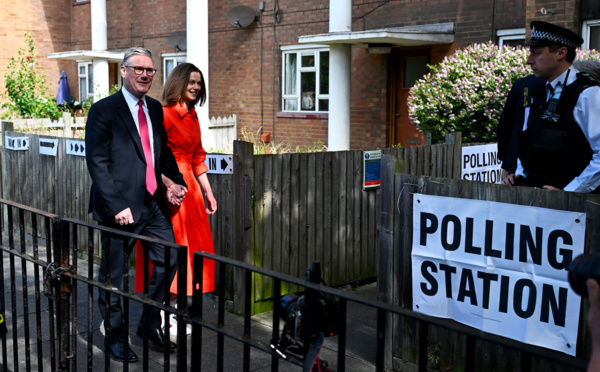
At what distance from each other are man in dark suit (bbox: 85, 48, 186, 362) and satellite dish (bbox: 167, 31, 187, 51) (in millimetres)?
14518

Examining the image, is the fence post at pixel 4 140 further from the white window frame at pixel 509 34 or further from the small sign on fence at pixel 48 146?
the white window frame at pixel 509 34

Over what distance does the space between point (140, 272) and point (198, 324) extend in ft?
8.64

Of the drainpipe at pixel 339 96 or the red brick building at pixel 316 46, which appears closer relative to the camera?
the red brick building at pixel 316 46

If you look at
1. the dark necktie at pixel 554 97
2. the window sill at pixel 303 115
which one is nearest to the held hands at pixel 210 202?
the dark necktie at pixel 554 97

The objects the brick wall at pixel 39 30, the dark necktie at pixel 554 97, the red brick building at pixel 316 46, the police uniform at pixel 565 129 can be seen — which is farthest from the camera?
the brick wall at pixel 39 30

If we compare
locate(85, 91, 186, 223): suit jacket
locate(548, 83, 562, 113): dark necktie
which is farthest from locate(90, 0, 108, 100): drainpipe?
locate(548, 83, 562, 113): dark necktie

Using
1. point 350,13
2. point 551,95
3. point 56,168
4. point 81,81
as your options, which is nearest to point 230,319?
point 551,95

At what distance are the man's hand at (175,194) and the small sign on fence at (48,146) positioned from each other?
149 inches

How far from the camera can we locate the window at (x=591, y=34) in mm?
11094

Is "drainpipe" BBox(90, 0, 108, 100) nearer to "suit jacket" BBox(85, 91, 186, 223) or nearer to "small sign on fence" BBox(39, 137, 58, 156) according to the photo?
"small sign on fence" BBox(39, 137, 58, 156)

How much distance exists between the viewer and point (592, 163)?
3988 millimetres

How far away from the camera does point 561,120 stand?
418cm

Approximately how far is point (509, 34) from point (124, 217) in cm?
954

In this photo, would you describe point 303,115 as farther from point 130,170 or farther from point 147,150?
point 130,170
